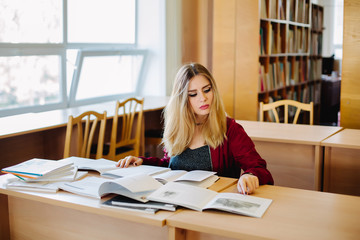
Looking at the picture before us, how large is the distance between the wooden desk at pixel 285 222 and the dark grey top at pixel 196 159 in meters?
0.50

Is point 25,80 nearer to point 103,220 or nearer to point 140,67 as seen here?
point 140,67

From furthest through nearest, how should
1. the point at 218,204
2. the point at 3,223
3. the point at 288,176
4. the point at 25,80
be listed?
1. the point at 25,80
2. the point at 288,176
3. the point at 3,223
4. the point at 218,204

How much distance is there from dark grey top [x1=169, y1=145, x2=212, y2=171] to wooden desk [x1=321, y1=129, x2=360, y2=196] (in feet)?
3.33

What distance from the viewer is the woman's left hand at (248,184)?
1759 mm

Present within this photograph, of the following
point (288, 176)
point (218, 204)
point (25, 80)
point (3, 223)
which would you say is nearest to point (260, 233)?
point (218, 204)

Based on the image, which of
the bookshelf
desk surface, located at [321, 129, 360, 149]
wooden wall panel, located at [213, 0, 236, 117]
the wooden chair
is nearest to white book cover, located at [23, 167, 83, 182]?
desk surface, located at [321, 129, 360, 149]

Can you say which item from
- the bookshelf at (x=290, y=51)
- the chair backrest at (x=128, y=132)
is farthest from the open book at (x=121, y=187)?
the bookshelf at (x=290, y=51)

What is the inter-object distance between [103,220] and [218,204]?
A: 457mm

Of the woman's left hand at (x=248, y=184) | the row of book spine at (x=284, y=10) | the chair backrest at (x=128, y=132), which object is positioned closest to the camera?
the woman's left hand at (x=248, y=184)

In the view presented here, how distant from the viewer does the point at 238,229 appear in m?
1.41

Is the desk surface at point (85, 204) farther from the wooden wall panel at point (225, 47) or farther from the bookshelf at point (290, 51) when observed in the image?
the bookshelf at point (290, 51)

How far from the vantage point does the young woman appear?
2113 millimetres

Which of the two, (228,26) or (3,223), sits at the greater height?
(228,26)

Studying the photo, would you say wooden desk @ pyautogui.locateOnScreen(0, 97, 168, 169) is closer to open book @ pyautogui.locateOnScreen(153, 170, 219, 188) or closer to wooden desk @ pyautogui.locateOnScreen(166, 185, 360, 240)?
open book @ pyautogui.locateOnScreen(153, 170, 219, 188)
